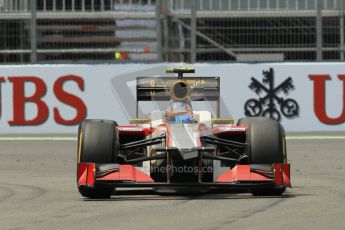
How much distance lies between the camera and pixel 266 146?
11.4 m

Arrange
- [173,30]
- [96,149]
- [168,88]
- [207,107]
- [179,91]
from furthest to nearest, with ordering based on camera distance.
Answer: [173,30]
[207,107]
[168,88]
[179,91]
[96,149]

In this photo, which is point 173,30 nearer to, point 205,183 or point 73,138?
point 73,138

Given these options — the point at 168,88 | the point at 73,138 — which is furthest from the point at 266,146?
the point at 73,138

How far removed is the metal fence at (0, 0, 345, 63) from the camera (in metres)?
22.9

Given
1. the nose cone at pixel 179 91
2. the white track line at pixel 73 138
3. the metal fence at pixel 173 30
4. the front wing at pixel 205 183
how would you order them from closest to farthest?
the front wing at pixel 205 183 → the nose cone at pixel 179 91 → the white track line at pixel 73 138 → the metal fence at pixel 173 30

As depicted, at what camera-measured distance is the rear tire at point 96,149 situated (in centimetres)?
1132

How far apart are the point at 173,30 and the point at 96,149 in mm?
12059

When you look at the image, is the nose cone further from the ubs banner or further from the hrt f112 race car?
the ubs banner

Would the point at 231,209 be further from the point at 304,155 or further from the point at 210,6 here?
the point at 210,6

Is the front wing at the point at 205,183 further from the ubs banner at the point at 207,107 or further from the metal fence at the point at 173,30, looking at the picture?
the metal fence at the point at 173,30

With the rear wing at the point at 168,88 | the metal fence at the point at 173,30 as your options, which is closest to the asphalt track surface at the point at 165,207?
the rear wing at the point at 168,88

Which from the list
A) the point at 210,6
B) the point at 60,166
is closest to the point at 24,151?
the point at 60,166

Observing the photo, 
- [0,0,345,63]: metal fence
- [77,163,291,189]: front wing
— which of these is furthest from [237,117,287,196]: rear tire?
[0,0,345,63]: metal fence

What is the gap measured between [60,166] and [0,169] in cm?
92
